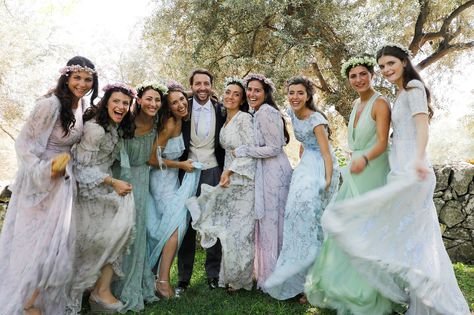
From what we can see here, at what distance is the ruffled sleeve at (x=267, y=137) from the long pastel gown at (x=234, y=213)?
0.09 meters

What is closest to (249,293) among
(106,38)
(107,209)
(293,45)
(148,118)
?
(107,209)

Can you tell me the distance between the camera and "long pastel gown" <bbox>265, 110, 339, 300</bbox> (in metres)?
4.57

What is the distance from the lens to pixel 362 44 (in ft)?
34.4

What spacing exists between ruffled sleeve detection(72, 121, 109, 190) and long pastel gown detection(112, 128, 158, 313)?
0.35m

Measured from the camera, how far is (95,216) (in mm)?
4363

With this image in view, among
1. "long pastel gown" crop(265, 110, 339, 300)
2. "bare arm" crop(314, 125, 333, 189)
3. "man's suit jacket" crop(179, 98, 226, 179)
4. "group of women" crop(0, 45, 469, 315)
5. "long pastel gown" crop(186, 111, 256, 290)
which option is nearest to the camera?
"group of women" crop(0, 45, 469, 315)

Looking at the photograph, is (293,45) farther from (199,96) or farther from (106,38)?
(106,38)

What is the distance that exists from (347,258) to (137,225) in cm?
208

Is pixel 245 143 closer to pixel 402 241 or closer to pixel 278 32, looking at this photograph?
pixel 402 241

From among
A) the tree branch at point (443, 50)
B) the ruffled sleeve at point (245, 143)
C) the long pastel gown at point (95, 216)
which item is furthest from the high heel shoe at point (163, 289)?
the tree branch at point (443, 50)

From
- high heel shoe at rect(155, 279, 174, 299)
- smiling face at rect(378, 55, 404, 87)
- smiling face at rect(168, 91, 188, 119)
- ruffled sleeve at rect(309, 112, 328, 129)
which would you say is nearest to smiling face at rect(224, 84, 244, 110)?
smiling face at rect(168, 91, 188, 119)

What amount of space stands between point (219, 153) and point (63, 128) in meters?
1.86

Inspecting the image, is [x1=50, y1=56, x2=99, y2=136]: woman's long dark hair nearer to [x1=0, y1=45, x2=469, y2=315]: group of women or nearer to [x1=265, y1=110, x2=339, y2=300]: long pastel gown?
[x1=0, y1=45, x2=469, y2=315]: group of women

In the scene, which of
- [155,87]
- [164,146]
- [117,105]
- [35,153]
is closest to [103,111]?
[117,105]
